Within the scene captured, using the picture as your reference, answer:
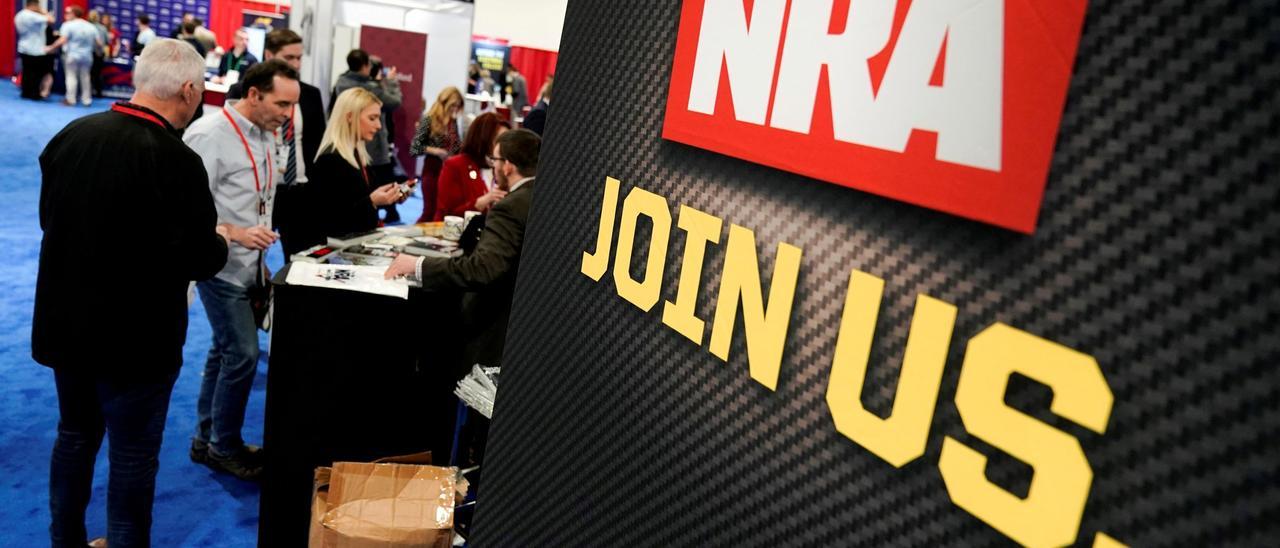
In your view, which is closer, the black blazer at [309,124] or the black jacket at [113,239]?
the black jacket at [113,239]

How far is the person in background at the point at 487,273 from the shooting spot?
311 cm

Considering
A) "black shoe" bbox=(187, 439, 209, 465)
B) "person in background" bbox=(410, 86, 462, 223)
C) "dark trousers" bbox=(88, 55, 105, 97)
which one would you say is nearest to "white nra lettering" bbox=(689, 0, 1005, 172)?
"black shoe" bbox=(187, 439, 209, 465)

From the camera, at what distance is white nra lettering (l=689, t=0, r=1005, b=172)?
974mm

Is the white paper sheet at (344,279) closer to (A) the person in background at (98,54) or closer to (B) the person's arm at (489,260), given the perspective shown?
(B) the person's arm at (489,260)

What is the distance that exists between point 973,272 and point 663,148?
65 centimetres

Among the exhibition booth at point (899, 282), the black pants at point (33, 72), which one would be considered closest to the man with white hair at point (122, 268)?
the exhibition booth at point (899, 282)

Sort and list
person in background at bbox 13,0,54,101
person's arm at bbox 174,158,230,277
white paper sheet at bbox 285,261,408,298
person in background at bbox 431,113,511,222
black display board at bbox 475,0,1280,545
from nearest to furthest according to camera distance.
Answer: black display board at bbox 475,0,1280,545 < person's arm at bbox 174,158,230,277 < white paper sheet at bbox 285,261,408,298 < person in background at bbox 431,113,511,222 < person in background at bbox 13,0,54,101

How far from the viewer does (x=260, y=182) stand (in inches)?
135

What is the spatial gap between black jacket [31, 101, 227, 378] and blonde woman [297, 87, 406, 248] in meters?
1.31

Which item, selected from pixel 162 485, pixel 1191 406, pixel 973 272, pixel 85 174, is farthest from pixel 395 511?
pixel 1191 406

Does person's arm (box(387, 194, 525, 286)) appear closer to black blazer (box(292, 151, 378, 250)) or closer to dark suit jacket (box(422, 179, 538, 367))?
dark suit jacket (box(422, 179, 538, 367))

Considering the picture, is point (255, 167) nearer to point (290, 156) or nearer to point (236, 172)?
point (236, 172)

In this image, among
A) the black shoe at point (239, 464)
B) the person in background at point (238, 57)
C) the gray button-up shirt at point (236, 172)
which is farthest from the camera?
the person in background at point (238, 57)

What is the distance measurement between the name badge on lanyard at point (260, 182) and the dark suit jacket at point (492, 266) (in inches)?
28.2
